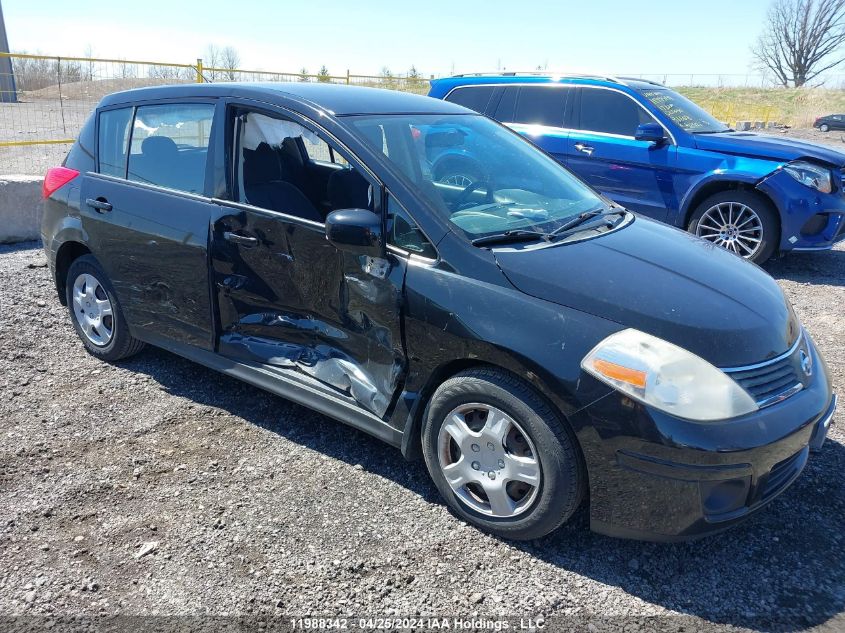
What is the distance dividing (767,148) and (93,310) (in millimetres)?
6269

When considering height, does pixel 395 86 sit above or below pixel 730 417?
above

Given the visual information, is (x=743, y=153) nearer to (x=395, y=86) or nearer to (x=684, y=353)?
(x=684, y=353)

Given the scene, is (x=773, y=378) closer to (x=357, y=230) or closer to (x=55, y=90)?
(x=357, y=230)

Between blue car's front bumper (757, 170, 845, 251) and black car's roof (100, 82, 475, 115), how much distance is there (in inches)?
158

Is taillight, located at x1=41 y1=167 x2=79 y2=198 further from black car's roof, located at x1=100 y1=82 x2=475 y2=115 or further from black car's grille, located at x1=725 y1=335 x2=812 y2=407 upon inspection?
black car's grille, located at x1=725 y1=335 x2=812 y2=407

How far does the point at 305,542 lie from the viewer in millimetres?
2752

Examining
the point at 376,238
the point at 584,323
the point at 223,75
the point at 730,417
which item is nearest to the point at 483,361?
the point at 584,323

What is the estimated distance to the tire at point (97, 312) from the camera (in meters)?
4.22

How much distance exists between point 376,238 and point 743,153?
208 inches

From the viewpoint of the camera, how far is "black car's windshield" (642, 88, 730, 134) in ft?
23.6

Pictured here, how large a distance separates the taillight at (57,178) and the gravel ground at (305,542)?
4.71ft

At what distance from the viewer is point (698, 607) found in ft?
8.05

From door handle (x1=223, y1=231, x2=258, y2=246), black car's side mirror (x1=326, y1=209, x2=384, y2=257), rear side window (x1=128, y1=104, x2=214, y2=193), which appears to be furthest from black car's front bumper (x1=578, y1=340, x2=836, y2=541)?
rear side window (x1=128, y1=104, x2=214, y2=193)

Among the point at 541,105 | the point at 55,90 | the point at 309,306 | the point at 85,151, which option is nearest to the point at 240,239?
the point at 309,306
